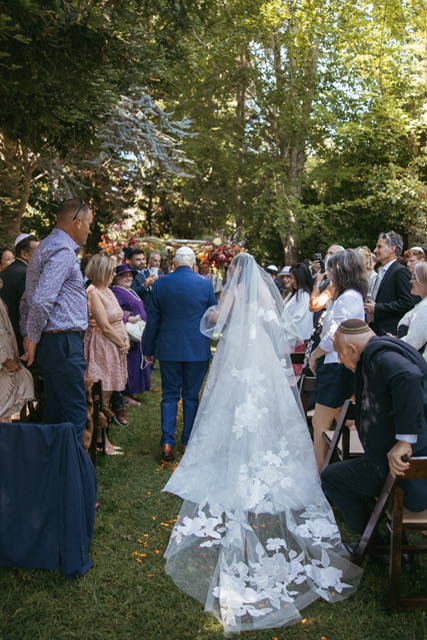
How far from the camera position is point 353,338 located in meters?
3.39

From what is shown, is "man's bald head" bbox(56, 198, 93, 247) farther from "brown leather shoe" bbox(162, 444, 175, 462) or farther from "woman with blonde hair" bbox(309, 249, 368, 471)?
"brown leather shoe" bbox(162, 444, 175, 462)

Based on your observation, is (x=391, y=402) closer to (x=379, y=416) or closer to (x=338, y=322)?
(x=379, y=416)

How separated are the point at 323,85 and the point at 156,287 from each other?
52.9ft

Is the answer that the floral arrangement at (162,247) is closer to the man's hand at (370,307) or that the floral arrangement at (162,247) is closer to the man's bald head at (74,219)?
the man's hand at (370,307)

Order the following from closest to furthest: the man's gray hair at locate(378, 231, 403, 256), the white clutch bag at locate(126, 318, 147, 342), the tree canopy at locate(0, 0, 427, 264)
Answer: the man's gray hair at locate(378, 231, 403, 256), the white clutch bag at locate(126, 318, 147, 342), the tree canopy at locate(0, 0, 427, 264)

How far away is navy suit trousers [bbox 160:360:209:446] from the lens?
5.85m

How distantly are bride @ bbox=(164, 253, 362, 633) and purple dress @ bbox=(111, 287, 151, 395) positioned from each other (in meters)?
2.40

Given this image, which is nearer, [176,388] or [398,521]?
[398,521]

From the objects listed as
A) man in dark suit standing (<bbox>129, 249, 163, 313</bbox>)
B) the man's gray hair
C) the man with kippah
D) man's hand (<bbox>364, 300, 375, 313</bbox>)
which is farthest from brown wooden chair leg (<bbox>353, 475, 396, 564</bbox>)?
Answer: man in dark suit standing (<bbox>129, 249, 163, 313</bbox>)

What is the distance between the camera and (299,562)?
3525mm

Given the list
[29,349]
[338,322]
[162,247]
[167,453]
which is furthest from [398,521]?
[162,247]

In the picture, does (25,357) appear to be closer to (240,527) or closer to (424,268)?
(240,527)

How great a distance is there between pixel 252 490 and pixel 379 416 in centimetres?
147

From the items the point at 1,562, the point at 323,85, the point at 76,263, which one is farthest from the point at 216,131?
the point at 1,562
